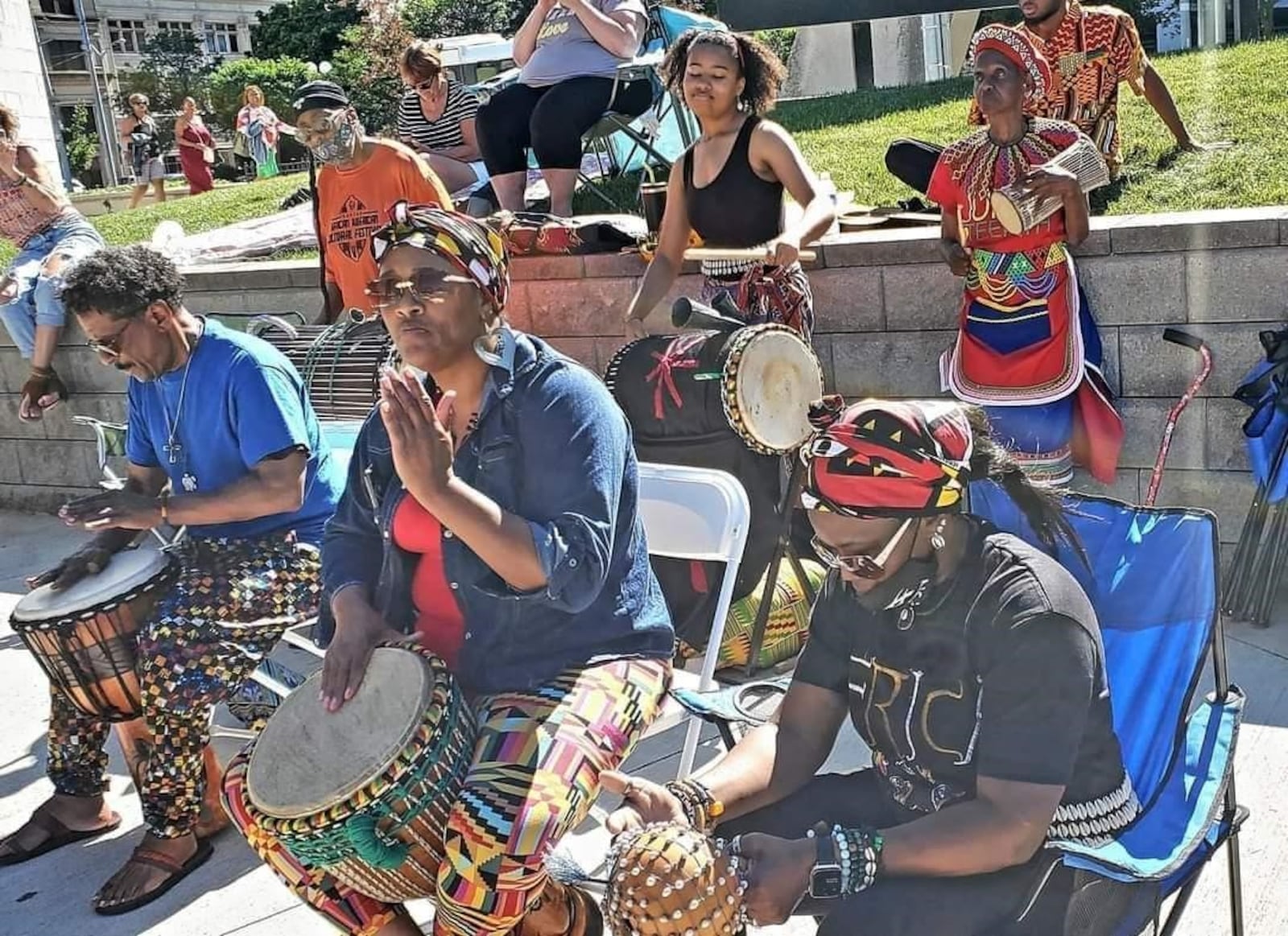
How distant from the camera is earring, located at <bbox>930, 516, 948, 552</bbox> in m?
2.03

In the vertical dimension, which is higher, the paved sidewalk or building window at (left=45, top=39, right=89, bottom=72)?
building window at (left=45, top=39, right=89, bottom=72)

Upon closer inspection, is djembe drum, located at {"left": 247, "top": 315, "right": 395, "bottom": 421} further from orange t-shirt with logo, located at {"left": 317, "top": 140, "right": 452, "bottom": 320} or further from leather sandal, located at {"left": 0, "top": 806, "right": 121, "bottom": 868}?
leather sandal, located at {"left": 0, "top": 806, "right": 121, "bottom": 868}

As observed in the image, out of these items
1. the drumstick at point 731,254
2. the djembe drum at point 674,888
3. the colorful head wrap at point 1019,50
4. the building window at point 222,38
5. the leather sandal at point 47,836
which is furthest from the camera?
the building window at point 222,38

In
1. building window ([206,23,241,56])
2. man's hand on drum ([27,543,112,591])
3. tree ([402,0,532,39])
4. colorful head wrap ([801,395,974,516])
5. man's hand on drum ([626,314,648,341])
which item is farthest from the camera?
building window ([206,23,241,56])

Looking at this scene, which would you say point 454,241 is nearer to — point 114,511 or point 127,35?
point 114,511

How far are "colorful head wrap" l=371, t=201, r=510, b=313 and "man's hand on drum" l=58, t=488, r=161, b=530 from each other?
1039 mm

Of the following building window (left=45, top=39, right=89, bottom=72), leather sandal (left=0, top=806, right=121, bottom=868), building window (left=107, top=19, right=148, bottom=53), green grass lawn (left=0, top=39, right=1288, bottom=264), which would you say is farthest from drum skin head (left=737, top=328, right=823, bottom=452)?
building window (left=107, top=19, right=148, bottom=53)

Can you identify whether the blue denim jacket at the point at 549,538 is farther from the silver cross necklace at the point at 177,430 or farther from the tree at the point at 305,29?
the tree at the point at 305,29

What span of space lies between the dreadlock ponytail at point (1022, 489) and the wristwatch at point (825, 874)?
0.62 metres

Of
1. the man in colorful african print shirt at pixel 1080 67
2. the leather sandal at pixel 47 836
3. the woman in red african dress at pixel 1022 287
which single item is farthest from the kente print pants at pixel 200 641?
the man in colorful african print shirt at pixel 1080 67

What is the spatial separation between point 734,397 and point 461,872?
1.95 m

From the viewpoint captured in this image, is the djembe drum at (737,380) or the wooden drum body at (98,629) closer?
the wooden drum body at (98,629)

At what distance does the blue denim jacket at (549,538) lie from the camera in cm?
247

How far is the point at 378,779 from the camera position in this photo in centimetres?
231
